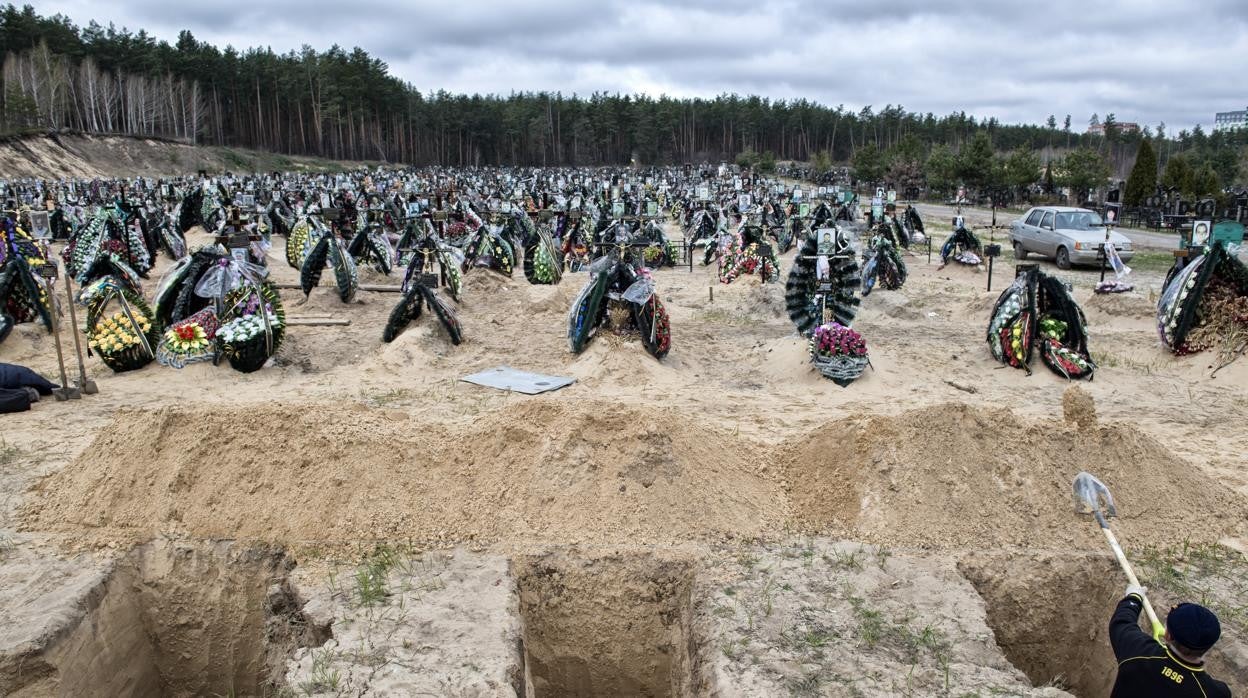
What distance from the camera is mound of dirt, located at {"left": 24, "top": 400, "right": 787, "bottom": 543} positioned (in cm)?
568

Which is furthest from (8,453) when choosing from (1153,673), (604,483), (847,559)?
(1153,673)

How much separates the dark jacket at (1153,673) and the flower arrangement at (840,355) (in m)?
6.20

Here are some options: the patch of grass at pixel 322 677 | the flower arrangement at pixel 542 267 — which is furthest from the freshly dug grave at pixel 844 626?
the flower arrangement at pixel 542 267

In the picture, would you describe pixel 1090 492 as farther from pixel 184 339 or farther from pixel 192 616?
pixel 184 339

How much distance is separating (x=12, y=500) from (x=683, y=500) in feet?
16.8

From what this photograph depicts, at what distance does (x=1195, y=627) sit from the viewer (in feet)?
11.0

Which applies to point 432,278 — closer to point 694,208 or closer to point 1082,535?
point 1082,535

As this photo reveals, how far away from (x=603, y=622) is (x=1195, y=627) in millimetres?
3097

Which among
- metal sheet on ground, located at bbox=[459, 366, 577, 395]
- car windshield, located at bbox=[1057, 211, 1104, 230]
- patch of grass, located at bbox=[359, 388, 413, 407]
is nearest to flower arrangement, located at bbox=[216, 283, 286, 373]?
patch of grass, located at bbox=[359, 388, 413, 407]

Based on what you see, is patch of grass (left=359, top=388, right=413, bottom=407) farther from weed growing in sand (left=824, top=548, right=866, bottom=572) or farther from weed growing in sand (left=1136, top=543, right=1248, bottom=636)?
weed growing in sand (left=1136, top=543, right=1248, bottom=636)

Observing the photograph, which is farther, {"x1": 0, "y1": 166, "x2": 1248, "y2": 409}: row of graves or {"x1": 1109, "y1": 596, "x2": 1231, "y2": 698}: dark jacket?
{"x1": 0, "y1": 166, "x2": 1248, "y2": 409}: row of graves

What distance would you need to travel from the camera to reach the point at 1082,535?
216 inches

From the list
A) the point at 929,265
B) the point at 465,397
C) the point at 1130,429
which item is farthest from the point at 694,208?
the point at 1130,429

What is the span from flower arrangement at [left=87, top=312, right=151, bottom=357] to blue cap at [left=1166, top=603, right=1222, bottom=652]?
1114 cm
